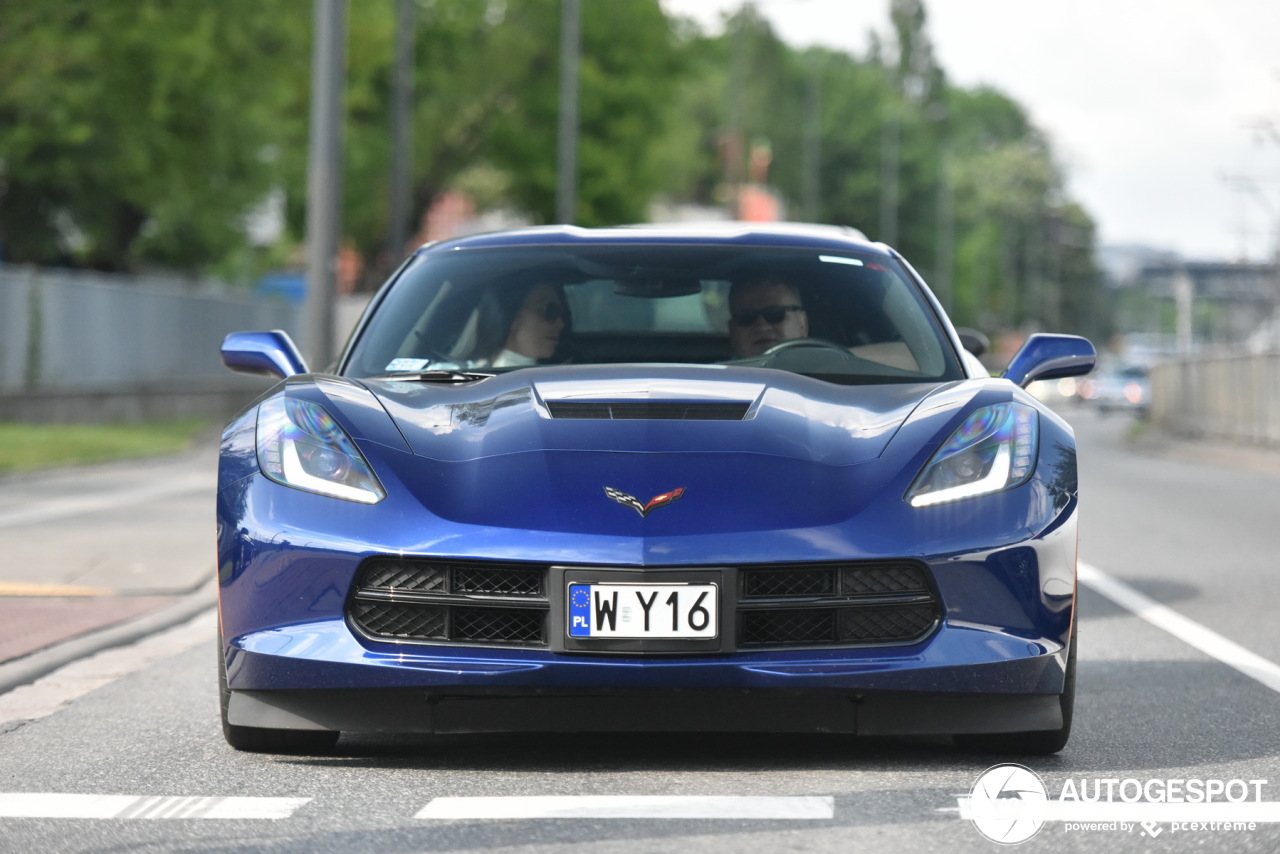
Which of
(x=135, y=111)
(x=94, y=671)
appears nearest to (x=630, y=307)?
(x=94, y=671)

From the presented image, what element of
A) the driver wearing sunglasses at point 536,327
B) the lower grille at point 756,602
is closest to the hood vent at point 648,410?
the lower grille at point 756,602

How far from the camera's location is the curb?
23.3ft

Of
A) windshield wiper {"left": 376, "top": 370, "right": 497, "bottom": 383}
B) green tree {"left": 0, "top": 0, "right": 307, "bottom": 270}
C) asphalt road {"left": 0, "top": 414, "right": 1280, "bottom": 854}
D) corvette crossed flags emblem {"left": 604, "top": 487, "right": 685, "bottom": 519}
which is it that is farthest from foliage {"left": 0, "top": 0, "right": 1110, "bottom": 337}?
corvette crossed flags emblem {"left": 604, "top": 487, "right": 685, "bottom": 519}

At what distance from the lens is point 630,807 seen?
457 cm

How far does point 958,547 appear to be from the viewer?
4852 mm

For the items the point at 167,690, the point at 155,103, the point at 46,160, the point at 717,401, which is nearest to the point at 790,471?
the point at 717,401

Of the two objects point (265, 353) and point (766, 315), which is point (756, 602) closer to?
point (766, 315)

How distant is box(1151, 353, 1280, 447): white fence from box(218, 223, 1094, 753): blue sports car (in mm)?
22889

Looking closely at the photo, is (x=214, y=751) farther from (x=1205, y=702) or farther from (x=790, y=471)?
(x=1205, y=702)

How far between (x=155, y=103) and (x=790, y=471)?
24963 millimetres

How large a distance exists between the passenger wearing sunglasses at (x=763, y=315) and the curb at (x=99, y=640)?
2.65 meters

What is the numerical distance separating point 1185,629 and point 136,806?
4.80 meters

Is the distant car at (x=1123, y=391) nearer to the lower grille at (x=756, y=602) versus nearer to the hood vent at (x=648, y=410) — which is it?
the hood vent at (x=648, y=410)

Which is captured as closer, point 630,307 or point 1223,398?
point 630,307
